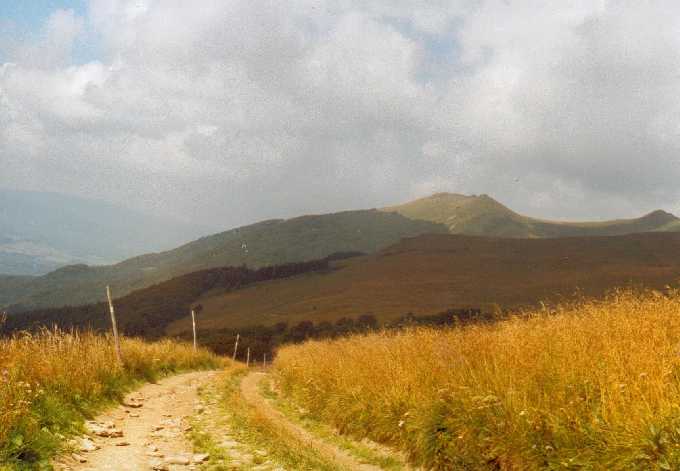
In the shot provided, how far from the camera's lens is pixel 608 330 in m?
7.73

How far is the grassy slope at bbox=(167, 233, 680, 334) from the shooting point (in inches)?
3147

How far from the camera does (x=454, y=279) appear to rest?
3787 inches

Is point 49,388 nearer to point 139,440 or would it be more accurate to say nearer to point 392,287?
point 139,440

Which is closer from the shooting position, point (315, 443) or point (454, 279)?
point (315, 443)

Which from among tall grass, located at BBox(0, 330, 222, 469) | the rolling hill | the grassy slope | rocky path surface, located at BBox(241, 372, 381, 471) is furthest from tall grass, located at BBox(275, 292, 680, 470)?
the grassy slope

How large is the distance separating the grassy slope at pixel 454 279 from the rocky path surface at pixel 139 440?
2443 inches

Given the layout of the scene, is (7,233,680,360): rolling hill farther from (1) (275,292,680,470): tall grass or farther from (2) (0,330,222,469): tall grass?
(1) (275,292,680,470): tall grass

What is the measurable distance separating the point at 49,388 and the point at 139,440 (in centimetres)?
230

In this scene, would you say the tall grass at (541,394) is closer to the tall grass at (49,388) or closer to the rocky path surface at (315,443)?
the rocky path surface at (315,443)

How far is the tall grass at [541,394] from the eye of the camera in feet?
18.6

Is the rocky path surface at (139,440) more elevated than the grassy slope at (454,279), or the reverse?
the rocky path surface at (139,440)

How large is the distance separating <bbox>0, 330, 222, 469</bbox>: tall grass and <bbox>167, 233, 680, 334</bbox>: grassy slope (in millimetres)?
62324

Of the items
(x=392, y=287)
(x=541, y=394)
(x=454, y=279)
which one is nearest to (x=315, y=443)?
(x=541, y=394)

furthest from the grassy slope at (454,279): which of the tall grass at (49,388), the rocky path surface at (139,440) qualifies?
the tall grass at (49,388)
